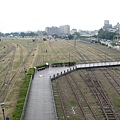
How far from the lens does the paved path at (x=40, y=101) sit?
19.2 metres

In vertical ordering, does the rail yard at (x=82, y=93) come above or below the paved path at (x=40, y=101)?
below

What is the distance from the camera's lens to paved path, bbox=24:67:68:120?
Result: 755 inches

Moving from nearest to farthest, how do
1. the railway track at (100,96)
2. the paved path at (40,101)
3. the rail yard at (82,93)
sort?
1. the paved path at (40,101)
2. the railway track at (100,96)
3. the rail yard at (82,93)

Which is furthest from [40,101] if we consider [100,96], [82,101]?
[100,96]

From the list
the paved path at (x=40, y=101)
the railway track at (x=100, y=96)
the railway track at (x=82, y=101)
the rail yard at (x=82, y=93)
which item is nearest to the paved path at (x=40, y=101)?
the paved path at (x=40, y=101)


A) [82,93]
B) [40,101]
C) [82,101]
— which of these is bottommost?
[82,101]

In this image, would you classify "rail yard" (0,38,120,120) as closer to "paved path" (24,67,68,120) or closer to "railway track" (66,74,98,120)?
"railway track" (66,74,98,120)

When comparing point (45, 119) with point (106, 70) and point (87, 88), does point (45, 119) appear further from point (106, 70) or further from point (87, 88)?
point (106, 70)

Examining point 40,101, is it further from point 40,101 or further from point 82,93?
point 82,93

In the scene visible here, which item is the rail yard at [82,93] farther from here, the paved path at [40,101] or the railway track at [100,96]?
the paved path at [40,101]

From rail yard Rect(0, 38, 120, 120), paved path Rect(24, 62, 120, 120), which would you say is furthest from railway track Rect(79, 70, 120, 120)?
paved path Rect(24, 62, 120, 120)

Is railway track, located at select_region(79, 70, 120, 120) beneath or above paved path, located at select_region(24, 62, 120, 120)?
beneath

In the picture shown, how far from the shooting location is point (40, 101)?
22500 millimetres

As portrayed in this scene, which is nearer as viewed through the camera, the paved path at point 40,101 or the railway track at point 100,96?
the paved path at point 40,101
